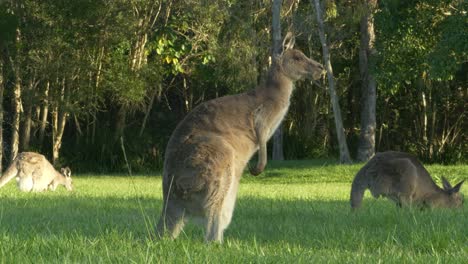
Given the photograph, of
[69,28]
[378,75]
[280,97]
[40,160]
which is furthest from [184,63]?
[280,97]

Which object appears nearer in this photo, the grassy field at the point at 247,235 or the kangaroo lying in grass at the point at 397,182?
the grassy field at the point at 247,235

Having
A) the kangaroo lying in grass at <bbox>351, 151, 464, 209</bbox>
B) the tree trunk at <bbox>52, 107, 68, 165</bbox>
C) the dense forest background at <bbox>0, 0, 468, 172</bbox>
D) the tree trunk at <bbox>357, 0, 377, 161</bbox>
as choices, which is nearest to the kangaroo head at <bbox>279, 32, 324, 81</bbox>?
the kangaroo lying in grass at <bbox>351, 151, 464, 209</bbox>

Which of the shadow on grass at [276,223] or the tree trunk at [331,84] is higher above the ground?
the tree trunk at [331,84]

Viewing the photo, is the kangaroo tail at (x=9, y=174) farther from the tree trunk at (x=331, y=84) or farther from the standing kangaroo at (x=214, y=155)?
the tree trunk at (x=331, y=84)

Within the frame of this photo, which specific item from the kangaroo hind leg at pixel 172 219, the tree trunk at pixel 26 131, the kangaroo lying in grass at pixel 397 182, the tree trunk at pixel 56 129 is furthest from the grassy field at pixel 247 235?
the tree trunk at pixel 26 131

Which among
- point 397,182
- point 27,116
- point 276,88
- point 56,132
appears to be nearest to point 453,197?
point 397,182

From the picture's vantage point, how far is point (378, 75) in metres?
24.6

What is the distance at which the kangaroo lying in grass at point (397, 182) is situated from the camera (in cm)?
983

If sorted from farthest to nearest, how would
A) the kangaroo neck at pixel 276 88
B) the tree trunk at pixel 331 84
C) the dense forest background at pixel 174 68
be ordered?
the dense forest background at pixel 174 68 → the tree trunk at pixel 331 84 → the kangaroo neck at pixel 276 88

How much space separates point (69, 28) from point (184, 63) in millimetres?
5018

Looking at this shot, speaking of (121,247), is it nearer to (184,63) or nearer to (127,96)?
(127,96)

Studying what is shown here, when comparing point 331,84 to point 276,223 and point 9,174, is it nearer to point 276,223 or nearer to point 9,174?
point 9,174

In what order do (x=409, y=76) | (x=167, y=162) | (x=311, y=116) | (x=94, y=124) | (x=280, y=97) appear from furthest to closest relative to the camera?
(x=311, y=116)
(x=94, y=124)
(x=409, y=76)
(x=280, y=97)
(x=167, y=162)

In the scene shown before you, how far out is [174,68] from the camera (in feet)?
92.5
